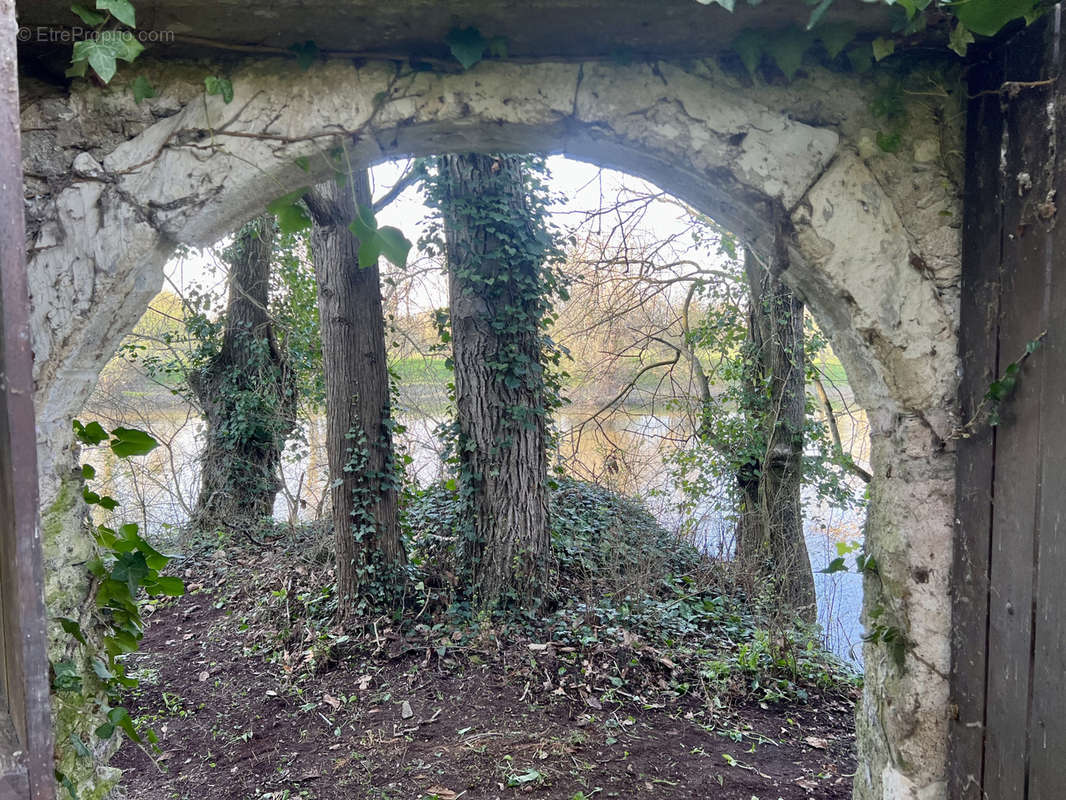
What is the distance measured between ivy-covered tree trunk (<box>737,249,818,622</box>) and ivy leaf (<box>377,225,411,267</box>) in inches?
181

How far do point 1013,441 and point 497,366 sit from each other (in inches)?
135

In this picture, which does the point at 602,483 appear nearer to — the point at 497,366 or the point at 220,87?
the point at 497,366

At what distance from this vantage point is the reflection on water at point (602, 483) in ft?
20.4

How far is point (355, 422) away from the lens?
4.70 meters

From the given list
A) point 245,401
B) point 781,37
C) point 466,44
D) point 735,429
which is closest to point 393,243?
point 466,44

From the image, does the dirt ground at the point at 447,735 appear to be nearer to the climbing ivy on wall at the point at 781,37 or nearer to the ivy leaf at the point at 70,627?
the ivy leaf at the point at 70,627

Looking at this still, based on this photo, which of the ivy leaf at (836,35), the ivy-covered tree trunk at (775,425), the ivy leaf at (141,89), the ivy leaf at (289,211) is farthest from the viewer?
the ivy-covered tree trunk at (775,425)

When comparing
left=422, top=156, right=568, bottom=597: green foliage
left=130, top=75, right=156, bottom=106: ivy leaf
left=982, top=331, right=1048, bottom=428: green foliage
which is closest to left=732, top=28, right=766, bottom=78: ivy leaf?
left=982, top=331, right=1048, bottom=428: green foliage

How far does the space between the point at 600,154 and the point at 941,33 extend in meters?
0.87

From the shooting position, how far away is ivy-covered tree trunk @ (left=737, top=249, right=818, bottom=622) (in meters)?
5.70

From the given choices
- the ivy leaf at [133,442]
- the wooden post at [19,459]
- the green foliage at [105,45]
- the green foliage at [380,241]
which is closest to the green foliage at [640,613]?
the ivy leaf at [133,442]

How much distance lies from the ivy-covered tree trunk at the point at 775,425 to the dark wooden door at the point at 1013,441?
4.01 metres

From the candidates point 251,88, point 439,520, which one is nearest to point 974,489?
point 251,88

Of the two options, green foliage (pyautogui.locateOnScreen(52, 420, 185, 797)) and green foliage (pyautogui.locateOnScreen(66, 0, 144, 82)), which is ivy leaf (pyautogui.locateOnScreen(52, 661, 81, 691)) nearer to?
green foliage (pyautogui.locateOnScreen(52, 420, 185, 797))
